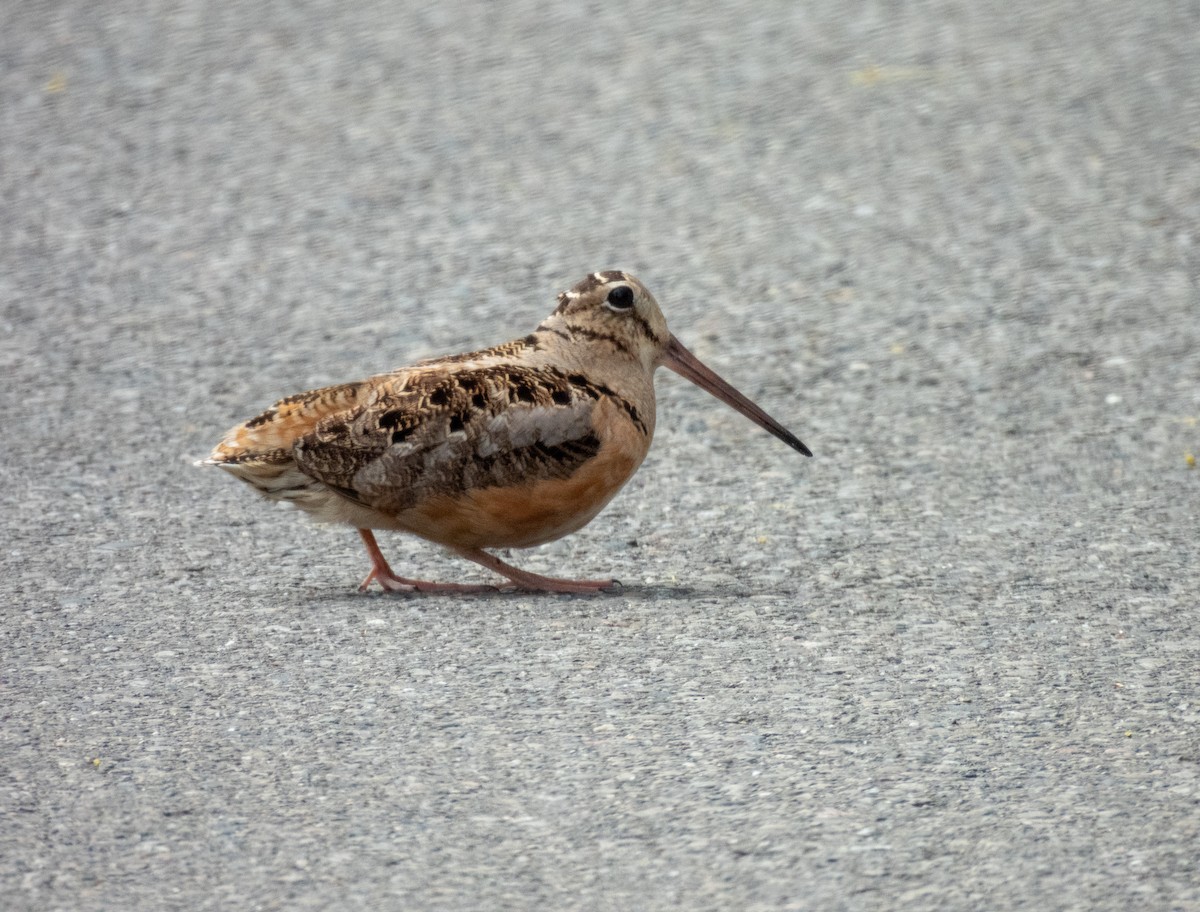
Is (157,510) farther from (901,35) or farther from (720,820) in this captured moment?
→ (901,35)

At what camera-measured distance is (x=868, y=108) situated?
9070 mm

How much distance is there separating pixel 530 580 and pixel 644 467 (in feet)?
4.27

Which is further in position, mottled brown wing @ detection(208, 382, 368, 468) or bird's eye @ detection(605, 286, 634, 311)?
bird's eye @ detection(605, 286, 634, 311)

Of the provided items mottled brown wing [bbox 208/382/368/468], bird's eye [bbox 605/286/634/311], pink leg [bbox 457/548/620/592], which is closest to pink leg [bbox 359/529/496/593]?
pink leg [bbox 457/548/620/592]

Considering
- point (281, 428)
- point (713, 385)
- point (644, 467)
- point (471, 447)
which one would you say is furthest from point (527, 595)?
point (644, 467)

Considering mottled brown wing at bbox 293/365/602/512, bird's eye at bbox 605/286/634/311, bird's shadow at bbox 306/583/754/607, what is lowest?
bird's shadow at bbox 306/583/754/607

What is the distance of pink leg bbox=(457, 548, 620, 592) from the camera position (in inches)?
191

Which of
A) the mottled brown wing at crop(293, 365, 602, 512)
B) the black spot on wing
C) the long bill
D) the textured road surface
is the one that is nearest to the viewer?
the textured road surface

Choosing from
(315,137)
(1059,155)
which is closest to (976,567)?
(1059,155)

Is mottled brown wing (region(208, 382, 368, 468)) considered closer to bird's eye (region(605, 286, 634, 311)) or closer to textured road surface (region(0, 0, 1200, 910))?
textured road surface (region(0, 0, 1200, 910))

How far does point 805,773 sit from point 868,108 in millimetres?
5949

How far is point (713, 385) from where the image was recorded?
5352mm

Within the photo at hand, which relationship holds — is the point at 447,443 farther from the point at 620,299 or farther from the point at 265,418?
the point at 620,299

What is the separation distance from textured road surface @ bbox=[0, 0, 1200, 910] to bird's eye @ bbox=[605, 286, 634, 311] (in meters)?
0.81
